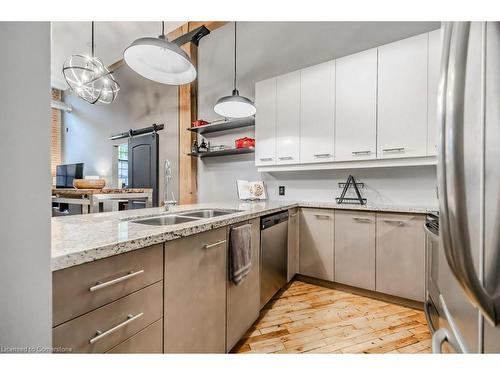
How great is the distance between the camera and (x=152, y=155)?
14.7ft

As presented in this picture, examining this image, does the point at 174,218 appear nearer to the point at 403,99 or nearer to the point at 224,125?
the point at 224,125

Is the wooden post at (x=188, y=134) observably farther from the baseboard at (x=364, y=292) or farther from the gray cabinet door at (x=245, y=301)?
the gray cabinet door at (x=245, y=301)

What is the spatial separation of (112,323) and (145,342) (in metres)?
0.18

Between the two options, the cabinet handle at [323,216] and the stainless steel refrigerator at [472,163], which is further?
the cabinet handle at [323,216]

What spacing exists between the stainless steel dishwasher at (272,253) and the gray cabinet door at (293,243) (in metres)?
0.11

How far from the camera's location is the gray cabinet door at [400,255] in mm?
1959

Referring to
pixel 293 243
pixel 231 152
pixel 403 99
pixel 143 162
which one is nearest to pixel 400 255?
pixel 293 243

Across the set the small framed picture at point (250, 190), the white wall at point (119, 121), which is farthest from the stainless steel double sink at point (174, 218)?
the white wall at point (119, 121)

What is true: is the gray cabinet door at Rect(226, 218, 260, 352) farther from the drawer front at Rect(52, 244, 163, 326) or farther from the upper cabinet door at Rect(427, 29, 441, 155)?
the upper cabinet door at Rect(427, 29, 441, 155)

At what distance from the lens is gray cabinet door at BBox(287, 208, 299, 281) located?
2432 mm

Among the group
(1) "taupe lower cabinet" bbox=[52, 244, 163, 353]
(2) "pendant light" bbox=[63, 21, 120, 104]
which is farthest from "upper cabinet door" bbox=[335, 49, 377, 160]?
(2) "pendant light" bbox=[63, 21, 120, 104]

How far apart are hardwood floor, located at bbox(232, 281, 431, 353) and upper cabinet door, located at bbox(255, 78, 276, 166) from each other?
1671mm
